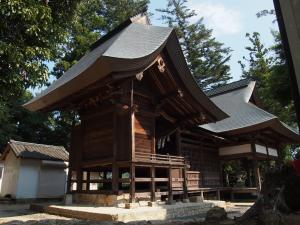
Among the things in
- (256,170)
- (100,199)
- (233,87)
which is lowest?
(100,199)

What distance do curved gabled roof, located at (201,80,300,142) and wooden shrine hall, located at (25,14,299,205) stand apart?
16cm

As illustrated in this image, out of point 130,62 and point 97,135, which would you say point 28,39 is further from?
point 97,135

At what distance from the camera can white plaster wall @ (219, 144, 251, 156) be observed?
15245mm

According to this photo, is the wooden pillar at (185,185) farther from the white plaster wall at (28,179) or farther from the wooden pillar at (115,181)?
the white plaster wall at (28,179)

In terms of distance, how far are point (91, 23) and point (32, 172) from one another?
46.3 feet

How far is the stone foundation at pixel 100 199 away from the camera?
9.00m

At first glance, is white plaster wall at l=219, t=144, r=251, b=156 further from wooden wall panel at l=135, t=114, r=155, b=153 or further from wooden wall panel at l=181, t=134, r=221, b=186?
wooden wall panel at l=135, t=114, r=155, b=153

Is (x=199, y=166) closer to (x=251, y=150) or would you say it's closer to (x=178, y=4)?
(x=251, y=150)

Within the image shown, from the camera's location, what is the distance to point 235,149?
15.6 metres

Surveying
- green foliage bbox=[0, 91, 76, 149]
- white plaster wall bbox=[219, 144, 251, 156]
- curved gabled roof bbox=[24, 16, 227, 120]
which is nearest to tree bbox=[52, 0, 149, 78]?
green foliage bbox=[0, 91, 76, 149]

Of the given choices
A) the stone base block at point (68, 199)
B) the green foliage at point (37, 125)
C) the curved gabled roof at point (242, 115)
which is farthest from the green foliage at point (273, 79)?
the green foliage at point (37, 125)

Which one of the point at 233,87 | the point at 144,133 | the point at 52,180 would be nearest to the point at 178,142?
the point at 144,133

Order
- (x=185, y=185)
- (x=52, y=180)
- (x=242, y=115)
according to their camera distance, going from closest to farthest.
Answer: (x=185, y=185) < (x=242, y=115) < (x=52, y=180)

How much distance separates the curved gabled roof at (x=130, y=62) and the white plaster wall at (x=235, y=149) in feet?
11.5
